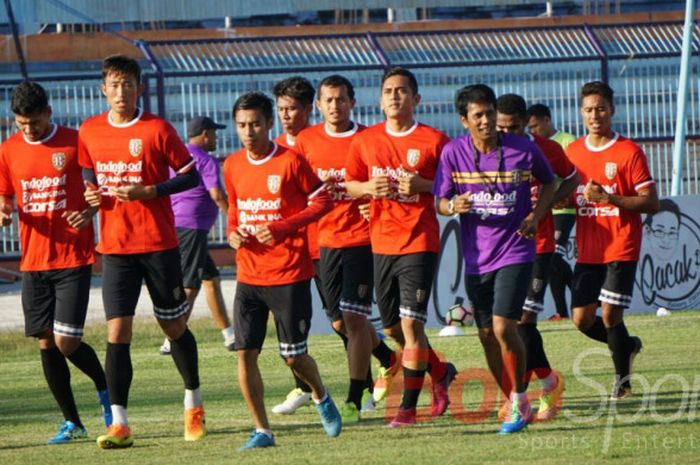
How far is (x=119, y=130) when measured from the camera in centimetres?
993

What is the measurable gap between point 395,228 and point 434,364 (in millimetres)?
1131

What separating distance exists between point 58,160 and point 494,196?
9.14 feet

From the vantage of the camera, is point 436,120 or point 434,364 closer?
point 434,364

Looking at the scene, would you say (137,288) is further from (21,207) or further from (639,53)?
(639,53)

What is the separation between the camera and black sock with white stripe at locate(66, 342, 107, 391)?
10391mm

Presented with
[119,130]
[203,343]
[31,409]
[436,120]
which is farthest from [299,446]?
[436,120]

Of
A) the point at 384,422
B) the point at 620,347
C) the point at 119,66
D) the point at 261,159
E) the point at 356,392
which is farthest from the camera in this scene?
the point at 620,347

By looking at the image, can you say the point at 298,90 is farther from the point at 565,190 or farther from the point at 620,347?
the point at 620,347

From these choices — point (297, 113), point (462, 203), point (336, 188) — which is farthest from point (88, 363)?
point (462, 203)

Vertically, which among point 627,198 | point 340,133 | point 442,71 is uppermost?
point 442,71

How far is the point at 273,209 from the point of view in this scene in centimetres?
970

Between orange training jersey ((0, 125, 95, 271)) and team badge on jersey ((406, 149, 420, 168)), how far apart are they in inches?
83.2

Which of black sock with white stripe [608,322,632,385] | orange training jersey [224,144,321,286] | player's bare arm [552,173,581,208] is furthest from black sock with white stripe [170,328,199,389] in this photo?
black sock with white stripe [608,322,632,385]

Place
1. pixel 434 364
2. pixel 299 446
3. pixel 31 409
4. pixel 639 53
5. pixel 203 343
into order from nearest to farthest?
pixel 299 446, pixel 434 364, pixel 31 409, pixel 203 343, pixel 639 53
